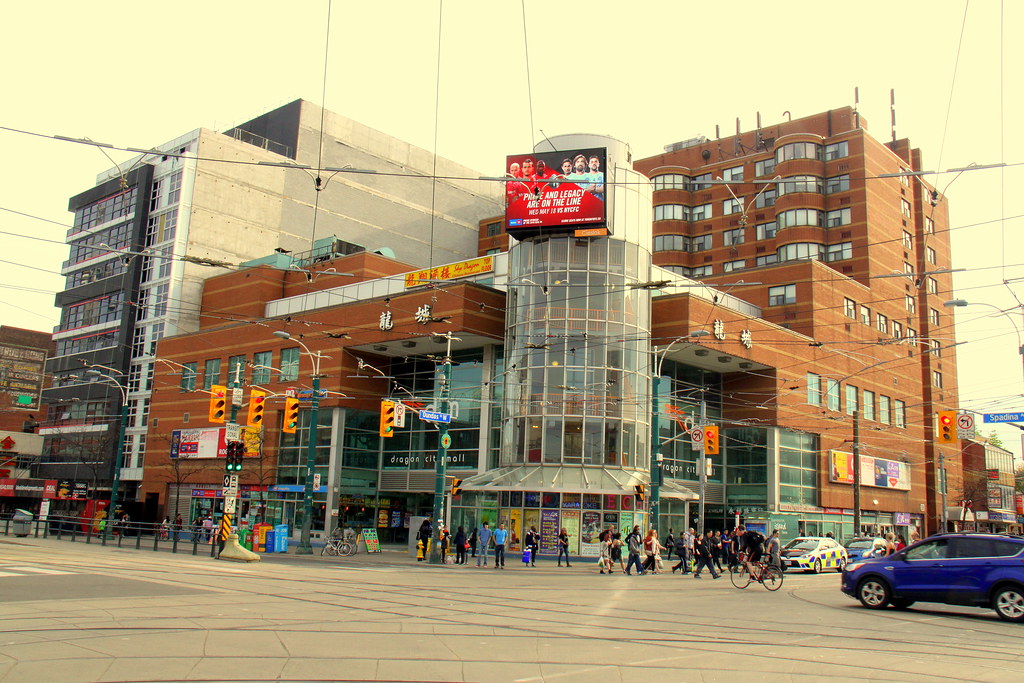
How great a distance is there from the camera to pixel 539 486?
3903cm

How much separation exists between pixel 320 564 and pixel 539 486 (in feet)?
38.5

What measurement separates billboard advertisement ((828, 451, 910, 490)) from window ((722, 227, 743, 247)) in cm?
2214

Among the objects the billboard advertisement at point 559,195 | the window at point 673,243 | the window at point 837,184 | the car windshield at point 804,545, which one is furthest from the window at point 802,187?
the car windshield at point 804,545

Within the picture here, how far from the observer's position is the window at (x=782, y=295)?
54812mm

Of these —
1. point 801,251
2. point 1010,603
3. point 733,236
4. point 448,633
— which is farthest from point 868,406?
point 448,633

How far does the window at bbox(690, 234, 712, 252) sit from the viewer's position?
2987 inches

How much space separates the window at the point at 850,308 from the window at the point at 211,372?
40.6 meters

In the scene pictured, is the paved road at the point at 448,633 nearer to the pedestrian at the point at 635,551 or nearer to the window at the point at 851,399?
the pedestrian at the point at 635,551

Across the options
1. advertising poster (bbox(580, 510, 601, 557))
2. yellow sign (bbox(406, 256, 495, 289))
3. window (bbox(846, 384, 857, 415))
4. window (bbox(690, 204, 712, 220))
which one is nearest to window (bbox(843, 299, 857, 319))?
window (bbox(846, 384, 857, 415))

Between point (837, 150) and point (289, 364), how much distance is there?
1814 inches

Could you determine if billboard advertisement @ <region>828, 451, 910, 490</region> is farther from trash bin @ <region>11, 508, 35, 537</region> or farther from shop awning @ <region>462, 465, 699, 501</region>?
trash bin @ <region>11, 508, 35, 537</region>

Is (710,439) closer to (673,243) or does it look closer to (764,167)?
(673,243)

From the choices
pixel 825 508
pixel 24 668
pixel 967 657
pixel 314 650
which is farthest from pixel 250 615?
pixel 825 508

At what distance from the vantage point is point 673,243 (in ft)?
251
